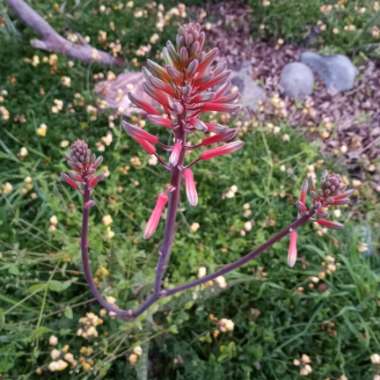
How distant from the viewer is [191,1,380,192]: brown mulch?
16.0ft

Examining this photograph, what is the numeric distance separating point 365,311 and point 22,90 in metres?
3.79

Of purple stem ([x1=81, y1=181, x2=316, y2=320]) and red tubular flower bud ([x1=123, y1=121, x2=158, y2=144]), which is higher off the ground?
red tubular flower bud ([x1=123, y1=121, x2=158, y2=144])

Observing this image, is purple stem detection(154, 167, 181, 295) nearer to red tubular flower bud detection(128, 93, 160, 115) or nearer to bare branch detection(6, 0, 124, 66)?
red tubular flower bud detection(128, 93, 160, 115)

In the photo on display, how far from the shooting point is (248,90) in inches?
209

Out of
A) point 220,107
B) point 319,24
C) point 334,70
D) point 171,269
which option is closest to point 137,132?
point 220,107

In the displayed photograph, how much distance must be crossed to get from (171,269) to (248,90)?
2592 millimetres

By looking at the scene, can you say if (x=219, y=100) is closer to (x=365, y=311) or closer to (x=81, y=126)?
(x=365, y=311)

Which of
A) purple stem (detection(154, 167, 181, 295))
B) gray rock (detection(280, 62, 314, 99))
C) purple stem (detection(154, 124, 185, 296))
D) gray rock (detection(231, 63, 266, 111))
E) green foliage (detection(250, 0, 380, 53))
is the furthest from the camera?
green foliage (detection(250, 0, 380, 53))

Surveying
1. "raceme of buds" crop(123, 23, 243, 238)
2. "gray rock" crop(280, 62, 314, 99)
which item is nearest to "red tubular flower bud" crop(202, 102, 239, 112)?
"raceme of buds" crop(123, 23, 243, 238)

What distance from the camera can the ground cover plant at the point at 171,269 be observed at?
126 inches

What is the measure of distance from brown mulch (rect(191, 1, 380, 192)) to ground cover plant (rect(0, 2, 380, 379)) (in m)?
0.40

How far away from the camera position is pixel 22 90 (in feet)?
14.9

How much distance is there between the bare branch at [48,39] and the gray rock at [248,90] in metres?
1.65

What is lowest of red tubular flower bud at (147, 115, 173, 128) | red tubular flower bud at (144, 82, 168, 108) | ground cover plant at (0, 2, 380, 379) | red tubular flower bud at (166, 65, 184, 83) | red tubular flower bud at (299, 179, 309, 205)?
ground cover plant at (0, 2, 380, 379)
